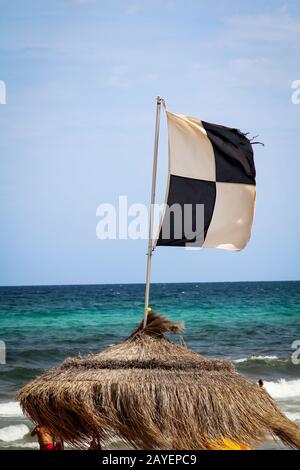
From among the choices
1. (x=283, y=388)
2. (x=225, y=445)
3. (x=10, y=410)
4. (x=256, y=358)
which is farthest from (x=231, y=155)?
(x=256, y=358)

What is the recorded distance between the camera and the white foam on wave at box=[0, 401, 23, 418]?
64.2ft

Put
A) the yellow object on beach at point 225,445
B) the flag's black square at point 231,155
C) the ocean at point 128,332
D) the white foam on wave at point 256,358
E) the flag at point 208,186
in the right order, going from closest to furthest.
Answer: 1. the yellow object on beach at point 225,445
2. the flag at point 208,186
3. the flag's black square at point 231,155
4. the ocean at point 128,332
5. the white foam on wave at point 256,358

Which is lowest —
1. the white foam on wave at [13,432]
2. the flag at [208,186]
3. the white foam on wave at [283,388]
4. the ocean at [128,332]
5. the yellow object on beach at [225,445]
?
the ocean at [128,332]

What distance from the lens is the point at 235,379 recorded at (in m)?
9.12

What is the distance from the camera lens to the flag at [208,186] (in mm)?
10156

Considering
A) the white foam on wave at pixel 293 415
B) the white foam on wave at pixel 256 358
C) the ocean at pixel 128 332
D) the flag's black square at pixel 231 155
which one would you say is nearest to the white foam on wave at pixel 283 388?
the ocean at pixel 128 332

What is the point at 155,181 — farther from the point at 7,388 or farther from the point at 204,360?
the point at 7,388

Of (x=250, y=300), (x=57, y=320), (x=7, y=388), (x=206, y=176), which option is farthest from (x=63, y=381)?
(x=250, y=300)

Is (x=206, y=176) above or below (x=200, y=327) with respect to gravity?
above

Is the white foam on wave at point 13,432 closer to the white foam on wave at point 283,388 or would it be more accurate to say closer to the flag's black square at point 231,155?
the white foam on wave at point 283,388

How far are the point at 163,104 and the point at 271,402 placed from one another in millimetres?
3672

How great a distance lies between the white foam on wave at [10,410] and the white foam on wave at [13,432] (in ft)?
4.81
